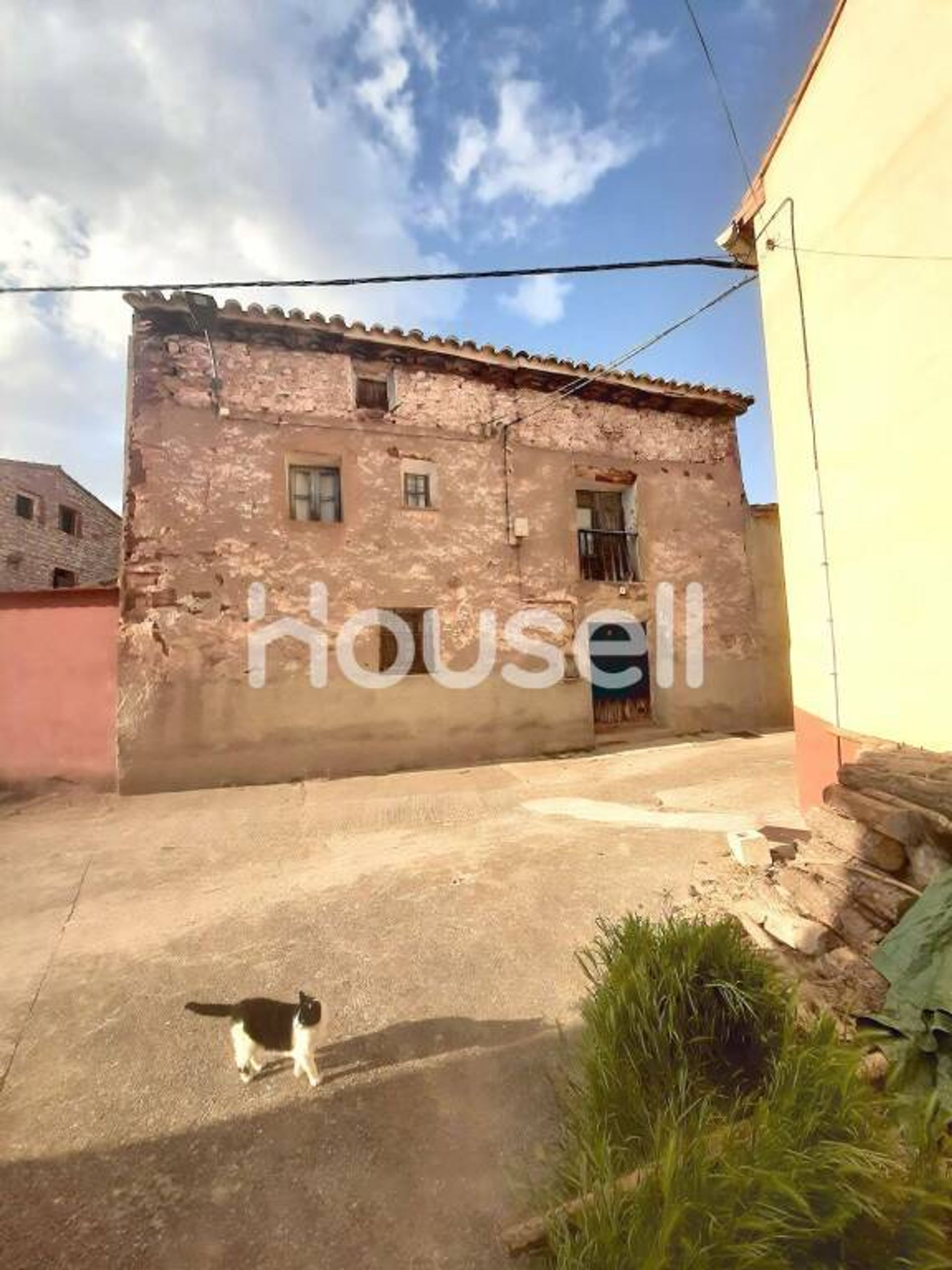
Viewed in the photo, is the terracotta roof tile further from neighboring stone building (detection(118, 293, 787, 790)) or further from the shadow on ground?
the shadow on ground

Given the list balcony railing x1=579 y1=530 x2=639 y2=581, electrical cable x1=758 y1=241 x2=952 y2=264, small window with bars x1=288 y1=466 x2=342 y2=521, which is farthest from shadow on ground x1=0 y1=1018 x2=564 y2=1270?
balcony railing x1=579 y1=530 x2=639 y2=581

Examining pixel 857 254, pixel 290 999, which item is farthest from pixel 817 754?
pixel 290 999

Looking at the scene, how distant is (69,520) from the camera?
19625mm

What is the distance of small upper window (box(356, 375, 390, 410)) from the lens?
30.5ft

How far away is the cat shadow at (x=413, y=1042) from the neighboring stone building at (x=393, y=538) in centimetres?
593

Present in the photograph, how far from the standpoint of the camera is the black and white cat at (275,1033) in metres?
2.40

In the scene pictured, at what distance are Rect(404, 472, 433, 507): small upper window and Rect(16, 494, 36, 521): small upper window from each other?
1564 cm

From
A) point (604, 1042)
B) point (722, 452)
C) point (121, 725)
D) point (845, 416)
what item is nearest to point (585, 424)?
point (722, 452)

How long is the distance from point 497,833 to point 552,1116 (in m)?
3.42

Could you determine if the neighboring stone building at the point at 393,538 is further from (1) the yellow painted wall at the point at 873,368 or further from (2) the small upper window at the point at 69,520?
(2) the small upper window at the point at 69,520

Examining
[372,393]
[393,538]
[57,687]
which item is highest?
[372,393]

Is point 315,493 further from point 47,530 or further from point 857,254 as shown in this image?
point 47,530

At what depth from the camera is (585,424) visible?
35.0ft

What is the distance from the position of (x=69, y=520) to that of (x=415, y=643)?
57.8 feet
